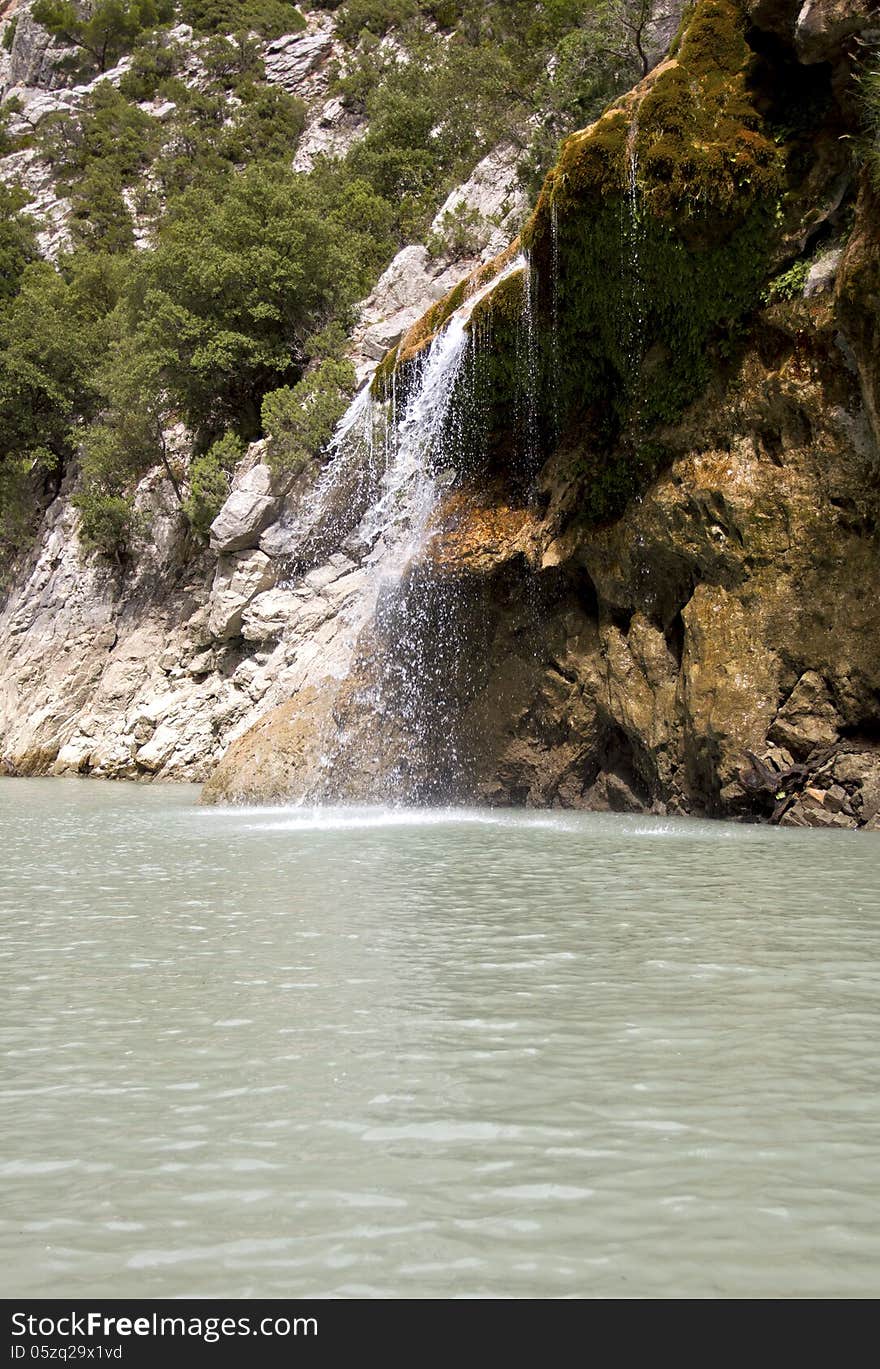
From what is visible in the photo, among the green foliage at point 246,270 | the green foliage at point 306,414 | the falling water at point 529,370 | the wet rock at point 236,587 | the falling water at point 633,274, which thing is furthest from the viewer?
the green foliage at point 246,270

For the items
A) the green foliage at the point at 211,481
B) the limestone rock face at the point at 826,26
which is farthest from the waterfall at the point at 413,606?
the green foliage at the point at 211,481

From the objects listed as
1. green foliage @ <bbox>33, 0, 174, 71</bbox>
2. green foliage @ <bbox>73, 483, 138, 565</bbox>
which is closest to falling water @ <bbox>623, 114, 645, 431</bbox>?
green foliage @ <bbox>73, 483, 138, 565</bbox>

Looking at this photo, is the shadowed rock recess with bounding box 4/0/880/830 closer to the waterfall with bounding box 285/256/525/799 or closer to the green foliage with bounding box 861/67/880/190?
the waterfall with bounding box 285/256/525/799

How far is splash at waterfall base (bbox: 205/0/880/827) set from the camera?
13312mm

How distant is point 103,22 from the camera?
71188 millimetres

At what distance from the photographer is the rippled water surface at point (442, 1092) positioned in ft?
8.41

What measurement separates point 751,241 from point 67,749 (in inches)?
934

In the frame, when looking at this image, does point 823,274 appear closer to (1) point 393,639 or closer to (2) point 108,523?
(1) point 393,639

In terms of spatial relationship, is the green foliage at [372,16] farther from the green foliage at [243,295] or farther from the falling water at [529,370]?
the falling water at [529,370]

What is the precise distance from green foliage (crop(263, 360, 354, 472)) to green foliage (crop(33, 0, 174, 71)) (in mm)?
58387

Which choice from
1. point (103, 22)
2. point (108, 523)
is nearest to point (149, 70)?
point (103, 22)

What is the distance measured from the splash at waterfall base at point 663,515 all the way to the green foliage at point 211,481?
12.9 meters
